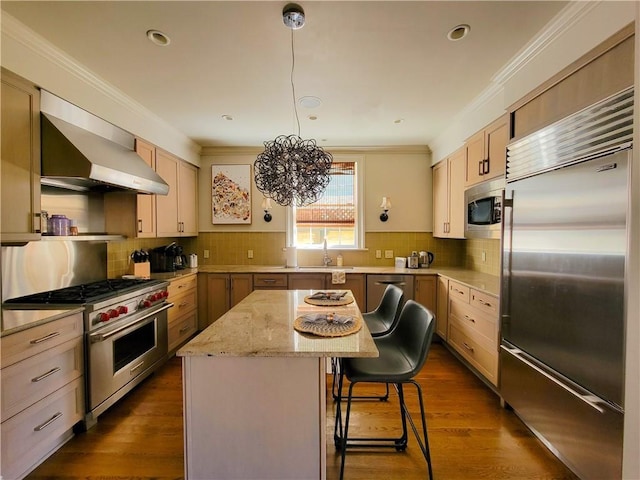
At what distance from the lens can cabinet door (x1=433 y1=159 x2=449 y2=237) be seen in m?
3.74

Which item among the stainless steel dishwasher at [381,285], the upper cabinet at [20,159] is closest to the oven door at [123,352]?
the upper cabinet at [20,159]

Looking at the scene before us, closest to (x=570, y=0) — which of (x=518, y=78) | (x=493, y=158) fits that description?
(x=518, y=78)

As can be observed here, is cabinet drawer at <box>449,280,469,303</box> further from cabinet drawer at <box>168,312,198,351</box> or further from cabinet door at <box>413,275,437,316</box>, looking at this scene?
cabinet drawer at <box>168,312,198,351</box>

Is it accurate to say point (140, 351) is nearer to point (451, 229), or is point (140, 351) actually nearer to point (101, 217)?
point (101, 217)

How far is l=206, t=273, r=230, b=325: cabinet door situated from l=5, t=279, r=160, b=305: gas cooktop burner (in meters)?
1.08

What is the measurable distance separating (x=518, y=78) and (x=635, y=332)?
79.2 inches

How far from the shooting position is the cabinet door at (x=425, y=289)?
3.67 m

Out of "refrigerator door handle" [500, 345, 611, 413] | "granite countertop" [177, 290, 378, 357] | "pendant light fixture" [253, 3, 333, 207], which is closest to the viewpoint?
"granite countertop" [177, 290, 378, 357]

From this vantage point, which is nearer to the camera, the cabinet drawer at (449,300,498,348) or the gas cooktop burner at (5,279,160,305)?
the gas cooktop burner at (5,279,160,305)

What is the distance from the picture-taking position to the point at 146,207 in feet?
10.1

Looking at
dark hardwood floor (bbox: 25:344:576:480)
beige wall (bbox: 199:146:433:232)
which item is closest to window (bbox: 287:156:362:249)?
beige wall (bbox: 199:146:433:232)

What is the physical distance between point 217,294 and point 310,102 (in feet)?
8.41

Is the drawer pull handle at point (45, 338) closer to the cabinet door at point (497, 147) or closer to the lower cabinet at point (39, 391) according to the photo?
the lower cabinet at point (39, 391)

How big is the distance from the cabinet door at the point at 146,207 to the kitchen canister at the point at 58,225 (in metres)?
0.64
